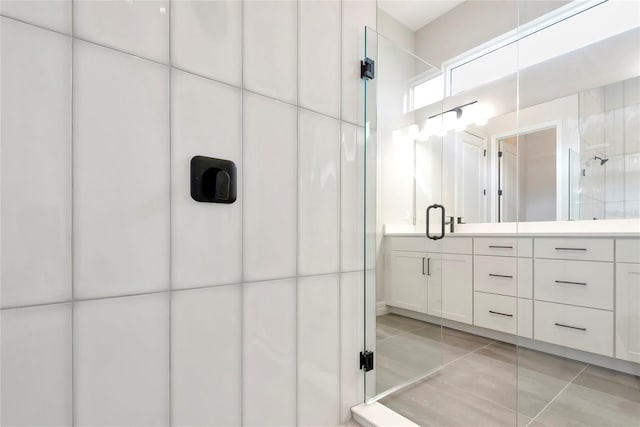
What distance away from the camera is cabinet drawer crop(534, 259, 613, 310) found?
1.83m

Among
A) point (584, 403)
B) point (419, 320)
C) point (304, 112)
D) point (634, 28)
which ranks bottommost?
point (584, 403)

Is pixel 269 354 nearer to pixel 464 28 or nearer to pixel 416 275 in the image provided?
pixel 416 275

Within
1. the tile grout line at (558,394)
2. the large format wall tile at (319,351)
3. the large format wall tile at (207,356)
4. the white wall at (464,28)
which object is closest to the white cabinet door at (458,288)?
the tile grout line at (558,394)

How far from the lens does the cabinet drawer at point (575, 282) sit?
183 centimetres

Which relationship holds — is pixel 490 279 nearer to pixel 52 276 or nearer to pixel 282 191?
pixel 282 191

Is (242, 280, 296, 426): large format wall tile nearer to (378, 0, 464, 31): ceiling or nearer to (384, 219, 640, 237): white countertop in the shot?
(384, 219, 640, 237): white countertop

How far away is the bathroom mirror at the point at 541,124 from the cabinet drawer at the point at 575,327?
728mm

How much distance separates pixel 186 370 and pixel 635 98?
291cm

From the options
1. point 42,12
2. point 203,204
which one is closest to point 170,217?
point 203,204

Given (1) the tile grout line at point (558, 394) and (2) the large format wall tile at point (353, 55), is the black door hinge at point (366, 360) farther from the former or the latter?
(2) the large format wall tile at point (353, 55)

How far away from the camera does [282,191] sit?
1.11 metres

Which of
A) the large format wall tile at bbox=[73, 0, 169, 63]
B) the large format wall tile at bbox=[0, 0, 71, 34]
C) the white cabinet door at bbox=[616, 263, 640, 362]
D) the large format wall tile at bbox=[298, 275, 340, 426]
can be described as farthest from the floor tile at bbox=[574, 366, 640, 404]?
the large format wall tile at bbox=[0, 0, 71, 34]

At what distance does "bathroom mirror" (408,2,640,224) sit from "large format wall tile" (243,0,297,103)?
1.14m

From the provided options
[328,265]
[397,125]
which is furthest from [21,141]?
[397,125]
